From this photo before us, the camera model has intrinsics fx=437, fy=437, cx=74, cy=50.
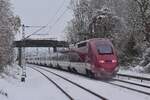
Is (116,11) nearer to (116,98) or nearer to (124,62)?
(124,62)

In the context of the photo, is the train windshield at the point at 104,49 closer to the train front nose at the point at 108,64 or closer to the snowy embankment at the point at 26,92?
the train front nose at the point at 108,64

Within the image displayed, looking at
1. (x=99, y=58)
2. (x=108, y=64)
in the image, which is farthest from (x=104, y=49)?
(x=108, y=64)

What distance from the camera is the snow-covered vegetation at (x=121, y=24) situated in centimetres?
4566

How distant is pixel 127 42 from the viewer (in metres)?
50.0

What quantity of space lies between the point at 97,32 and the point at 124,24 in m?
3.86

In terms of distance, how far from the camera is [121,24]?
58.7m

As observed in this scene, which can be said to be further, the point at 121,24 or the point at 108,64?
the point at 121,24

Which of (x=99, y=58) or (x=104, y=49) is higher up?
(x=104, y=49)

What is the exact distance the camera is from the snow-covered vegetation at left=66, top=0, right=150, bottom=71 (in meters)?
45.7

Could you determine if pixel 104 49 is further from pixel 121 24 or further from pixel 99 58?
pixel 121 24

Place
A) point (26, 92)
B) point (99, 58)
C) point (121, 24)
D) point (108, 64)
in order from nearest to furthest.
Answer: point (26, 92) → point (108, 64) → point (99, 58) → point (121, 24)

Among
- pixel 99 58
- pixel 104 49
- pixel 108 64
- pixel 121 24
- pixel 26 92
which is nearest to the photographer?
pixel 26 92

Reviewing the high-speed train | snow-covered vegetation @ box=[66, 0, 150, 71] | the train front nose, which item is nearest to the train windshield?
the high-speed train

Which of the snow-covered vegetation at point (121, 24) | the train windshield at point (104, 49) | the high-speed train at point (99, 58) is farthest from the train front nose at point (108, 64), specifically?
the snow-covered vegetation at point (121, 24)
